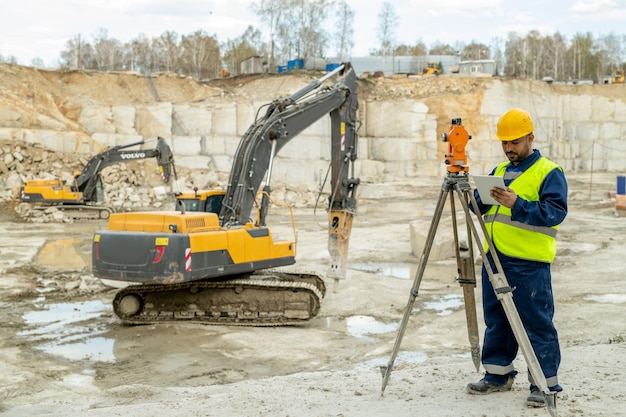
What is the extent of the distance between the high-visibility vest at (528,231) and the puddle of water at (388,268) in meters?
8.83

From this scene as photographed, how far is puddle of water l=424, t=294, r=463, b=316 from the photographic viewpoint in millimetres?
10531

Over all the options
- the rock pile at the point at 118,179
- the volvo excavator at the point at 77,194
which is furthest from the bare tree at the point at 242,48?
the volvo excavator at the point at 77,194

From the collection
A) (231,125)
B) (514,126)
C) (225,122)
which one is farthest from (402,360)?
(225,122)

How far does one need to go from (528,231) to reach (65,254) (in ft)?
45.5

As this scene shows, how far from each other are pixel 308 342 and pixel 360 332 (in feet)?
2.68

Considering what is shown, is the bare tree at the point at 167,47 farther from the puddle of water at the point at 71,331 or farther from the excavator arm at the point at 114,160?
the puddle of water at the point at 71,331

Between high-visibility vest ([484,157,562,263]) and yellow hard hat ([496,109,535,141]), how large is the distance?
0.21m

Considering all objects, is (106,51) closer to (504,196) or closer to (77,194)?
(77,194)

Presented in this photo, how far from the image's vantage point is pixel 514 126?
14.6 feet

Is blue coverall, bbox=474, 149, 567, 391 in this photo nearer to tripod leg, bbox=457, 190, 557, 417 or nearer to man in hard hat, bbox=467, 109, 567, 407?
man in hard hat, bbox=467, 109, 567, 407

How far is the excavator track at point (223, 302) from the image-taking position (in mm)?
9781

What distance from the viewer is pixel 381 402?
4.68m

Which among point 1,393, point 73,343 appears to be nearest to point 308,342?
point 73,343

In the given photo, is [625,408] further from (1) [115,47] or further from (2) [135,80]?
(1) [115,47]
